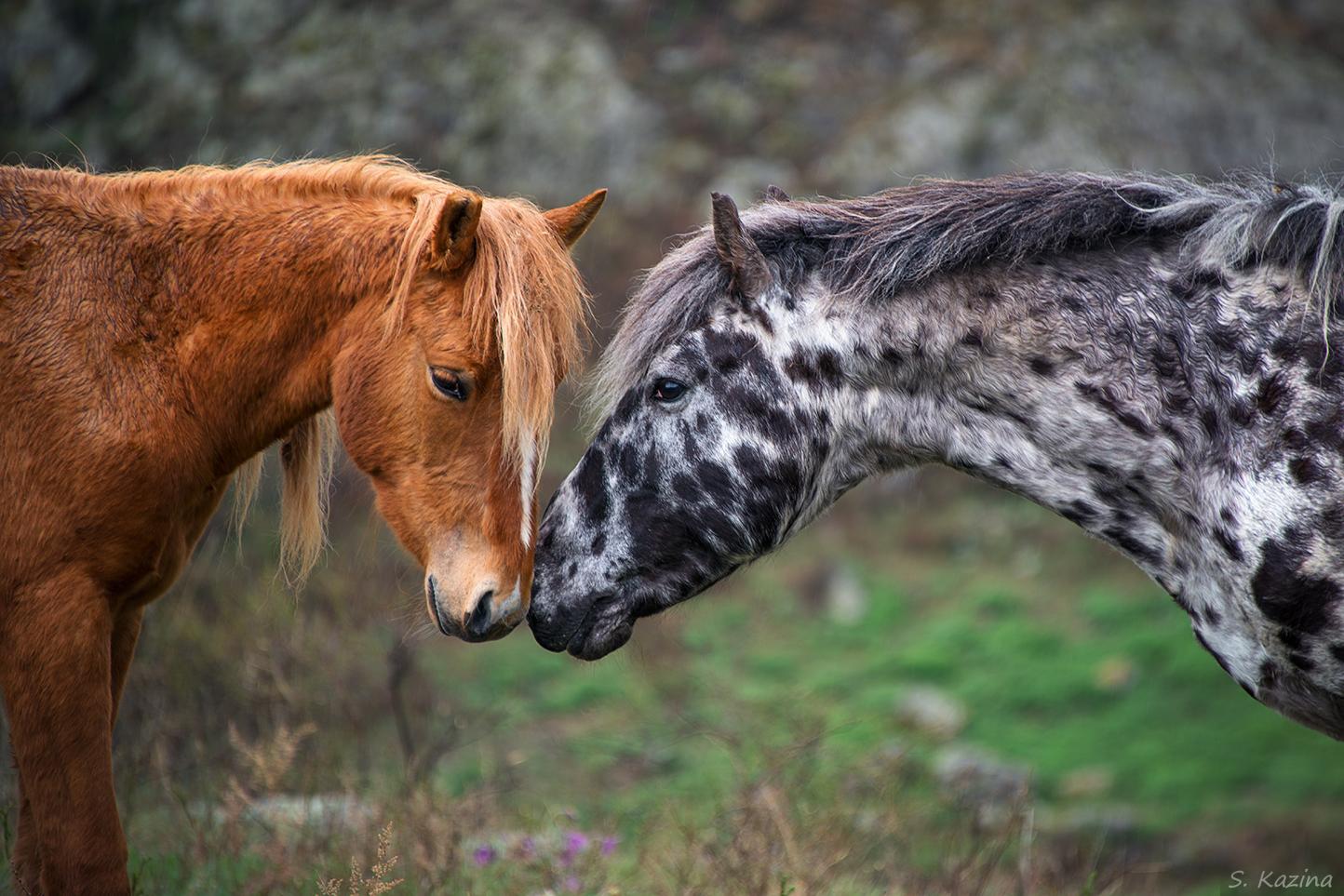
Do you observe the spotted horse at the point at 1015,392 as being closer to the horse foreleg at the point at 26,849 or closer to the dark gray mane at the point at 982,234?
the dark gray mane at the point at 982,234

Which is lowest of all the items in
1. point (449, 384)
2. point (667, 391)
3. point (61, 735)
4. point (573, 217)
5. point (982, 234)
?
point (61, 735)

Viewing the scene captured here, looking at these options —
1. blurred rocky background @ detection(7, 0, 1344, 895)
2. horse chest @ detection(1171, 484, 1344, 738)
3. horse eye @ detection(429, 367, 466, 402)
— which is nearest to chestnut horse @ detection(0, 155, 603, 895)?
horse eye @ detection(429, 367, 466, 402)

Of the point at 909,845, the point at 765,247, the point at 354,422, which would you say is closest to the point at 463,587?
the point at 354,422

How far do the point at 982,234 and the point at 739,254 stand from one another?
0.65m

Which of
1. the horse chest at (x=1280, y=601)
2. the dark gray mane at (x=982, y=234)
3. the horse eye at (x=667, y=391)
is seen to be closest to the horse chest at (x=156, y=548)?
the dark gray mane at (x=982, y=234)

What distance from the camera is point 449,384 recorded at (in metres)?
2.75

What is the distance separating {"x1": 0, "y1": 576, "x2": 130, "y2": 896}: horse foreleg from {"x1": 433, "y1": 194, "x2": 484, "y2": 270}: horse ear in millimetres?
1222

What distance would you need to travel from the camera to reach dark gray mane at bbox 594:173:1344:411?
8.67 ft

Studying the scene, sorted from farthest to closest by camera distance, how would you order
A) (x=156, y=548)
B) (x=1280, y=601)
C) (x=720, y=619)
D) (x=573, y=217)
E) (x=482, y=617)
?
1. (x=720, y=619)
2. (x=573, y=217)
3. (x=156, y=548)
4. (x=482, y=617)
5. (x=1280, y=601)

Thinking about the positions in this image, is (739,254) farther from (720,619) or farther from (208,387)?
(720,619)

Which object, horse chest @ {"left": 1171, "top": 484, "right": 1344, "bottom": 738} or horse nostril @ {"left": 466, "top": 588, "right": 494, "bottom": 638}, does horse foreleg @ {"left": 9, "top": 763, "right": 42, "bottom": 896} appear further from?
horse chest @ {"left": 1171, "top": 484, "right": 1344, "bottom": 738}

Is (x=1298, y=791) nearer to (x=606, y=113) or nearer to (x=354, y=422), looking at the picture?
(x=354, y=422)

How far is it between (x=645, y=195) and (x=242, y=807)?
6350 millimetres

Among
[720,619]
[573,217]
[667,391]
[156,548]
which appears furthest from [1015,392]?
[720,619]
